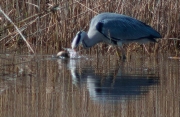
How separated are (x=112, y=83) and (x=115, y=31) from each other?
366cm

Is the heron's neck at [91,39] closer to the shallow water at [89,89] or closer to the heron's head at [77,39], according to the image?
the heron's head at [77,39]

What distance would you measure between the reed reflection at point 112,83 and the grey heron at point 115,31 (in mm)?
1795

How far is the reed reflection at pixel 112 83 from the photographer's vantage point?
18.1 feet

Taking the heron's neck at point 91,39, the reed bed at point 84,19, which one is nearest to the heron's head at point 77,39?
the heron's neck at point 91,39

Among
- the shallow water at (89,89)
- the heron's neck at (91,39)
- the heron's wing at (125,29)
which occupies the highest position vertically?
the heron's wing at (125,29)

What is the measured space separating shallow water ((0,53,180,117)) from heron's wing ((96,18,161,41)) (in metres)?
1.15

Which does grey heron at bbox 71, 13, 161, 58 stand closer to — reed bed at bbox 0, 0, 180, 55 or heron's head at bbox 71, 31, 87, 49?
heron's head at bbox 71, 31, 87, 49

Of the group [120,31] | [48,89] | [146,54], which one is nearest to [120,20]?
[120,31]

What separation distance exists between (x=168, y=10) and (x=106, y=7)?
1.13 metres

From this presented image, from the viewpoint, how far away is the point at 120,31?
9938 millimetres

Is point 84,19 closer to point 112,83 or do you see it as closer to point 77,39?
point 77,39

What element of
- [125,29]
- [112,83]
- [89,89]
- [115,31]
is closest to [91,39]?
[115,31]

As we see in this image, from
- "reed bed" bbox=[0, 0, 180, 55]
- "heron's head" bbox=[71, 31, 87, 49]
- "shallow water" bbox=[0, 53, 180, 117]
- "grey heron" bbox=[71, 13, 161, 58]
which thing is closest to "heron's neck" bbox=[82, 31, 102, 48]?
"grey heron" bbox=[71, 13, 161, 58]

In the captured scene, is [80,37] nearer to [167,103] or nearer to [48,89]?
[48,89]
